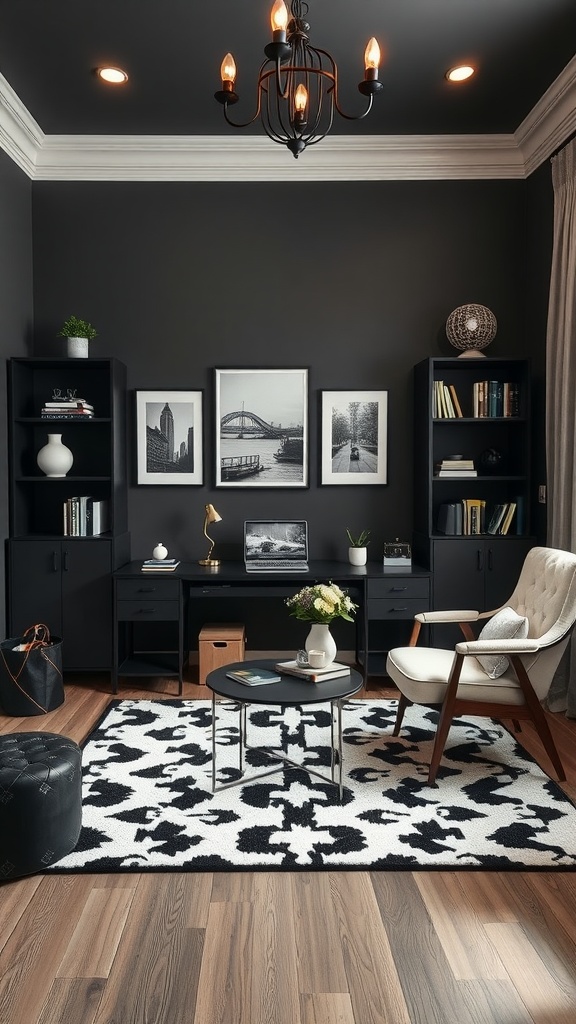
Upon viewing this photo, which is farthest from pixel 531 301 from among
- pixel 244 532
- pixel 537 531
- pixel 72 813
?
pixel 72 813

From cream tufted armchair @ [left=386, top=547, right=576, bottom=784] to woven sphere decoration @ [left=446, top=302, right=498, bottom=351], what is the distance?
1718 mm

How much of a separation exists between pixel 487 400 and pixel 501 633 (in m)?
1.79

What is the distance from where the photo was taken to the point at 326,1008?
1.85 metres

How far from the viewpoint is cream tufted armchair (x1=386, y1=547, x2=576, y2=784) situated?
10.3 feet

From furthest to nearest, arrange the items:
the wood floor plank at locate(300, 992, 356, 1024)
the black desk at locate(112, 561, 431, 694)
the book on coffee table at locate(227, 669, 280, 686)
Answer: the black desk at locate(112, 561, 431, 694) < the book on coffee table at locate(227, 669, 280, 686) < the wood floor plank at locate(300, 992, 356, 1024)

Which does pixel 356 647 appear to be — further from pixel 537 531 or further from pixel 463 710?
pixel 463 710

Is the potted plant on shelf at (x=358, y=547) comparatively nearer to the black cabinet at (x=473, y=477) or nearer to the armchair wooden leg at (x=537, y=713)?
the black cabinet at (x=473, y=477)

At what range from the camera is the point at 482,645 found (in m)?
3.11

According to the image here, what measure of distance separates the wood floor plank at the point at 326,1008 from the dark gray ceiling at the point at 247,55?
3.80m

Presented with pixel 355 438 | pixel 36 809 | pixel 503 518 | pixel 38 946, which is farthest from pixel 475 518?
pixel 38 946

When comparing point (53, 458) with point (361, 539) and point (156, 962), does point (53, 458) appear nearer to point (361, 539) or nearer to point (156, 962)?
point (361, 539)

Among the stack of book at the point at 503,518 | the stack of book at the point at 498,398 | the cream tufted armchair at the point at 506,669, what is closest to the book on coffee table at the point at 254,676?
the cream tufted armchair at the point at 506,669

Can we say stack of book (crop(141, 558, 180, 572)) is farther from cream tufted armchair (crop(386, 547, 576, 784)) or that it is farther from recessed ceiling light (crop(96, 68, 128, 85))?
recessed ceiling light (crop(96, 68, 128, 85))

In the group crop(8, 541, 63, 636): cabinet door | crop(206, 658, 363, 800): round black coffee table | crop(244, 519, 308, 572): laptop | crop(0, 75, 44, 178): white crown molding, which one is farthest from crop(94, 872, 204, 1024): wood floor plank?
crop(0, 75, 44, 178): white crown molding
